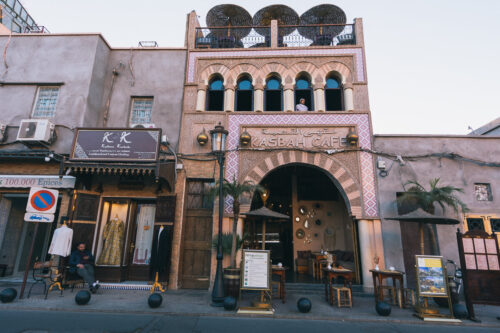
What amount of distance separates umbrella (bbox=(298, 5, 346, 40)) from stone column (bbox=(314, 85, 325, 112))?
2.90 meters

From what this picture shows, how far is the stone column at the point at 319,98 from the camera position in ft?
34.1

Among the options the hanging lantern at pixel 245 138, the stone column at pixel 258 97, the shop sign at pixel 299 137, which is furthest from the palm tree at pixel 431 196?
the stone column at pixel 258 97

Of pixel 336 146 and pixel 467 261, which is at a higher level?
pixel 336 146

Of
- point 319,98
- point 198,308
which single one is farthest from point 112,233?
point 319,98

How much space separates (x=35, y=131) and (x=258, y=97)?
27.0ft

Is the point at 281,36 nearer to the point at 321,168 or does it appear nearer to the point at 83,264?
the point at 321,168

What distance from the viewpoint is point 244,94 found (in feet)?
37.2

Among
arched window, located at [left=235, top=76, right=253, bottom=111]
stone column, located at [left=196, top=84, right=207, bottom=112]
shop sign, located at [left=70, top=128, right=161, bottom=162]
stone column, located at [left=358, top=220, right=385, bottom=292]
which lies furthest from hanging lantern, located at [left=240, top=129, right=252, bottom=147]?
stone column, located at [left=358, top=220, right=385, bottom=292]

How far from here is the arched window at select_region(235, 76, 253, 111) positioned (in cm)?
1115

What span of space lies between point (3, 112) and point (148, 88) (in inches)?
221

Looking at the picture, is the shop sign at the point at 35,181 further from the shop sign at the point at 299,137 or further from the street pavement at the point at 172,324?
the shop sign at the point at 299,137

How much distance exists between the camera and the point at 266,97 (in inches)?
443

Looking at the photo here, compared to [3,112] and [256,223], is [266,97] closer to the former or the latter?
[256,223]

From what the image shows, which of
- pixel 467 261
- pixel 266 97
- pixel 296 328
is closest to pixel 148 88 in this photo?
pixel 266 97
